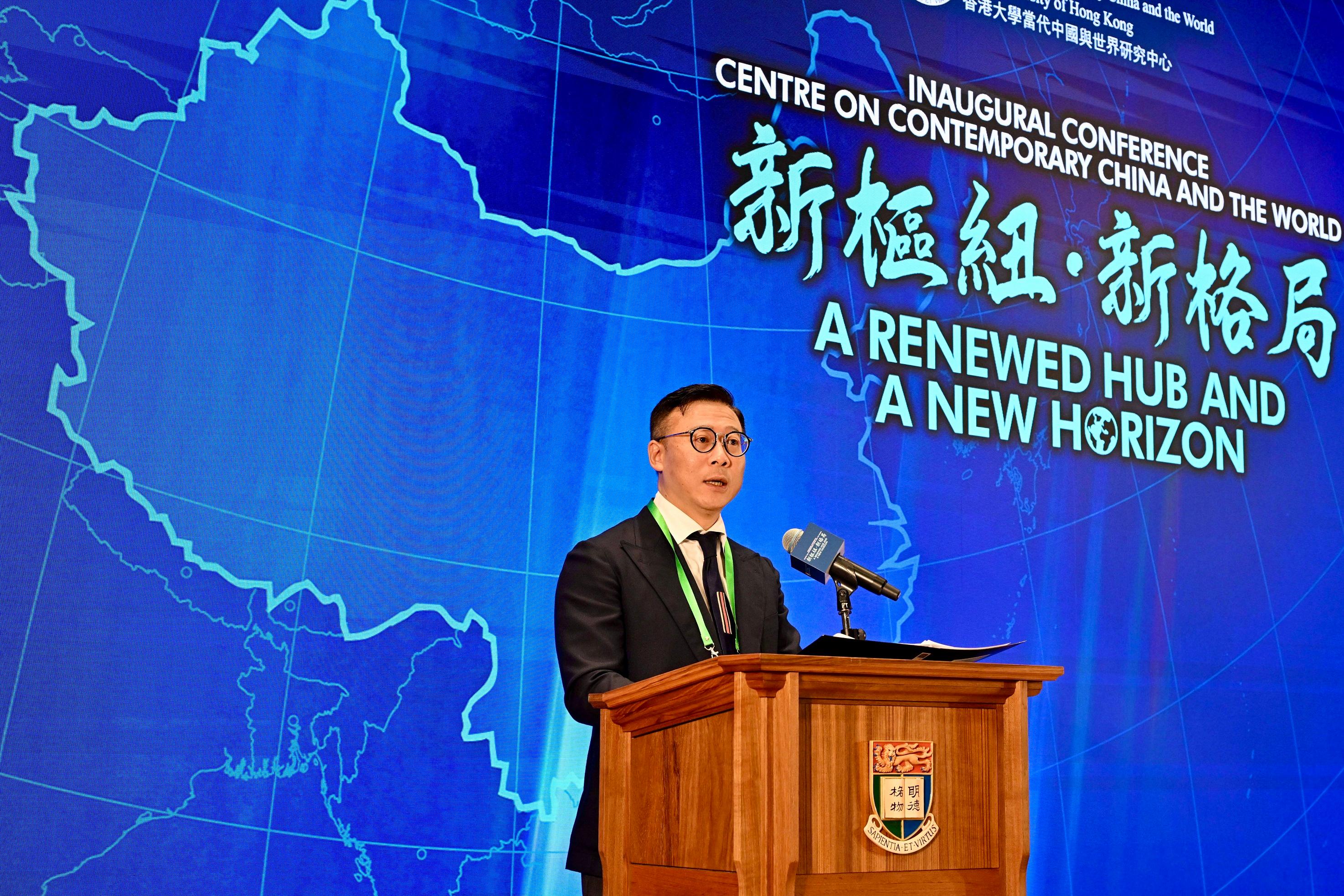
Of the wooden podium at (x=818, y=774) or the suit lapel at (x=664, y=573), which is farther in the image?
the suit lapel at (x=664, y=573)

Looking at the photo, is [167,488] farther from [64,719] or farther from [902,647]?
[902,647]

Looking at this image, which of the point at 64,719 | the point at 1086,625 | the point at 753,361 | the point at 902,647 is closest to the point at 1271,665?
the point at 1086,625

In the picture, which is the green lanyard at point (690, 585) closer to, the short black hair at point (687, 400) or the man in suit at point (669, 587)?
the man in suit at point (669, 587)

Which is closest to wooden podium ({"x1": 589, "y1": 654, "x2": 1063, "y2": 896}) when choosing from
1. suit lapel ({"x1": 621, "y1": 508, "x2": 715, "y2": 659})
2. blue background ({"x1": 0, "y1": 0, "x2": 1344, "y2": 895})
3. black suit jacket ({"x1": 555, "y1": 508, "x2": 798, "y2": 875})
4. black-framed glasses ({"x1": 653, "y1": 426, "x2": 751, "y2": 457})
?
black suit jacket ({"x1": 555, "y1": 508, "x2": 798, "y2": 875})

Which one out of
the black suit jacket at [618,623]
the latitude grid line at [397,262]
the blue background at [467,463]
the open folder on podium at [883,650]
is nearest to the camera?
the open folder on podium at [883,650]

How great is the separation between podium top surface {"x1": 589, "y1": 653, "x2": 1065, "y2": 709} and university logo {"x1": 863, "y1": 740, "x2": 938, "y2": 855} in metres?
0.11

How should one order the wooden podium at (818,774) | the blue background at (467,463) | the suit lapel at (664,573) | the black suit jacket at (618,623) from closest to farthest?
the wooden podium at (818,774) < the black suit jacket at (618,623) < the suit lapel at (664,573) < the blue background at (467,463)

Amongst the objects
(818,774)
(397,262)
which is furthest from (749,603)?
(397,262)

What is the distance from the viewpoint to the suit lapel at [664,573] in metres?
2.46

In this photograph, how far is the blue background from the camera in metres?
2.86

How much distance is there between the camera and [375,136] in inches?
129

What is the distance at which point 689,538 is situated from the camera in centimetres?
259

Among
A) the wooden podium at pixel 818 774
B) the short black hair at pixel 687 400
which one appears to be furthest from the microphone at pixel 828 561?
the short black hair at pixel 687 400

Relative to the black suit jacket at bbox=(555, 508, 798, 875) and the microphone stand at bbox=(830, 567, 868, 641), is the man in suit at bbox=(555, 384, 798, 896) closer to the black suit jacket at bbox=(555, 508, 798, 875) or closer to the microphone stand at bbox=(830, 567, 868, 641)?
the black suit jacket at bbox=(555, 508, 798, 875)
